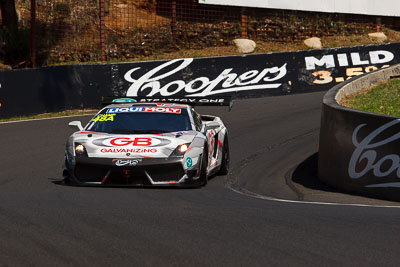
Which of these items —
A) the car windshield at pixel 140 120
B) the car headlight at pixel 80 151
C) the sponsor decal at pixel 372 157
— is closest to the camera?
the sponsor decal at pixel 372 157

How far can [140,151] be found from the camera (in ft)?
35.2

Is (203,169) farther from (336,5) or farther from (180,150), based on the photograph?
(336,5)

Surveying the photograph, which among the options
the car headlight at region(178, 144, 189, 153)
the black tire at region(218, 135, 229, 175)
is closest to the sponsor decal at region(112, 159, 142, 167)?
the car headlight at region(178, 144, 189, 153)

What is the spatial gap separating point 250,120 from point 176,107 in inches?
288

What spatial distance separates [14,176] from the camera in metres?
12.3

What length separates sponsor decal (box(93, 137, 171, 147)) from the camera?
35.7 feet

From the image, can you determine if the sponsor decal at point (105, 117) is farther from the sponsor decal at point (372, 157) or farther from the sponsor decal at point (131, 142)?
the sponsor decal at point (372, 157)

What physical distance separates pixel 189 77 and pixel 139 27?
23.4 ft

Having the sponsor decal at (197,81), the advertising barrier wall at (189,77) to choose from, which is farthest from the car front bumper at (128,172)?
the sponsor decal at (197,81)

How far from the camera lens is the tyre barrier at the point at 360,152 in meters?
10.4

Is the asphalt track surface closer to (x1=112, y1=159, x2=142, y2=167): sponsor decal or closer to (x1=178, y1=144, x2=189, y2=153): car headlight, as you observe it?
(x1=112, y1=159, x2=142, y2=167): sponsor decal

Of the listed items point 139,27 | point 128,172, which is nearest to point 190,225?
point 128,172

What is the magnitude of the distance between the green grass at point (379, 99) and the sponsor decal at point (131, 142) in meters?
4.95

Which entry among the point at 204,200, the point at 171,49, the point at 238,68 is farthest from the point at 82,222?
the point at 171,49
